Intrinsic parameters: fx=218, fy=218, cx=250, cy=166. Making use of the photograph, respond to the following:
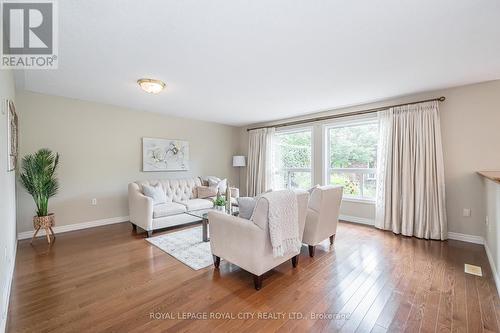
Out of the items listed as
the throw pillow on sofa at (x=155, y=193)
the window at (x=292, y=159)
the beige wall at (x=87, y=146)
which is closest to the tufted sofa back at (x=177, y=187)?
the throw pillow on sofa at (x=155, y=193)

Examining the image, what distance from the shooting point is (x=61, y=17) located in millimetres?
1705

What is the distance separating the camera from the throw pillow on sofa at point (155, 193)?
152 inches

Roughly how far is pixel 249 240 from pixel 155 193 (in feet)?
8.32

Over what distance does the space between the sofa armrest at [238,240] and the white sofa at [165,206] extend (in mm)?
1552

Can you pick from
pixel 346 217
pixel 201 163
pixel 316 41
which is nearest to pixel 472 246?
pixel 346 217

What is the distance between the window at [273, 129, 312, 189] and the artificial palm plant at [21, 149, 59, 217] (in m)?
4.48

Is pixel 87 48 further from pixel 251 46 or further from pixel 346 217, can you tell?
pixel 346 217

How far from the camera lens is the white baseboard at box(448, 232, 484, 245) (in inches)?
126

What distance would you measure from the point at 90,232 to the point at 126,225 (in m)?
0.58

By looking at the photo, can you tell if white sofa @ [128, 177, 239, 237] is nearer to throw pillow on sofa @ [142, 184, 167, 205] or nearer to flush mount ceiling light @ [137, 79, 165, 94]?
throw pillow on sofa @ [142, 184, 167, 205]

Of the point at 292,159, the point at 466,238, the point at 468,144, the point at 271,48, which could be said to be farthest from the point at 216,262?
the point at 468,144

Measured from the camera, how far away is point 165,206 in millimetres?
3900

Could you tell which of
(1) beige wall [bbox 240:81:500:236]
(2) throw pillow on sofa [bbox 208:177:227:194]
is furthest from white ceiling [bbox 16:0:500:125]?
(2) throw pillow on sofa [bbox 208:177:227:194]

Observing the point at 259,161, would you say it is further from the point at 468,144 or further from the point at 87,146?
the point at 468,144
